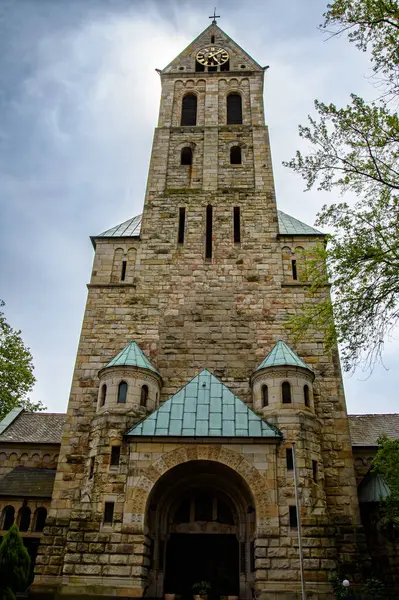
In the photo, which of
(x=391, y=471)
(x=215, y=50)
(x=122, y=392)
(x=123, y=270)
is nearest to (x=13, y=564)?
(x=122, y=392)

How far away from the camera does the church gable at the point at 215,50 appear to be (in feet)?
87.8

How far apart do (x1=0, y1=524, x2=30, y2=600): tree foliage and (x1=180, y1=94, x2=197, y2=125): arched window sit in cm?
1959

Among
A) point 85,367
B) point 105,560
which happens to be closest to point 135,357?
point 85,367

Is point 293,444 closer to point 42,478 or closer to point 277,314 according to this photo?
point 277,314

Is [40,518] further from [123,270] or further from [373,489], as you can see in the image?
[373,489]

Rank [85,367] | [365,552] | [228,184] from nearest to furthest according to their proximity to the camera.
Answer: [365,552] → [85,367] → [228,184]

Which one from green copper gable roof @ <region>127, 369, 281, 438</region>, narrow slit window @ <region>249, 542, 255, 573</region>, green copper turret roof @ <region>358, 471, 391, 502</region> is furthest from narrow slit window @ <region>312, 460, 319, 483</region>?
narrow slit window @ <region>249, 542, 255, 573</region>

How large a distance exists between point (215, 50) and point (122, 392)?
21.1 metres

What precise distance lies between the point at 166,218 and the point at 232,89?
372 inches

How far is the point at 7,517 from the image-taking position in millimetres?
17219

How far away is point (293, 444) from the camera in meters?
14.1

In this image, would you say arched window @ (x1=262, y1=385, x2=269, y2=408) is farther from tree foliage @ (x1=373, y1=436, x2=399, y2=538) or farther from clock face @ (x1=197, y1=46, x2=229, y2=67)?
clock face @ (x1=197, y1=46, x2=229, y2=67)

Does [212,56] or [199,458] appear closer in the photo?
[199,458]

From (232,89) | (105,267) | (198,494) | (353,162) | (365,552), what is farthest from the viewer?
(232,89)
